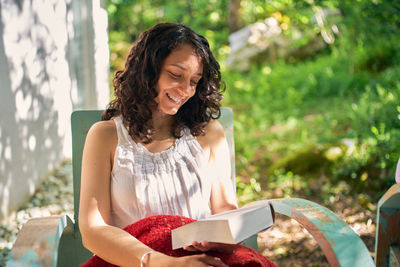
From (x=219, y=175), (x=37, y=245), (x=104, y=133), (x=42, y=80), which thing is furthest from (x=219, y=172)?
(x=42, y=80)

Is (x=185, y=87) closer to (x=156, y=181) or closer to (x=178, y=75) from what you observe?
(x=178, y=75)

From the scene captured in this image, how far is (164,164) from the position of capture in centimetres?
179

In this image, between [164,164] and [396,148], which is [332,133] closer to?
[396,148]

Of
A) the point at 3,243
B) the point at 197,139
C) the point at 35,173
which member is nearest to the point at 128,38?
the point at 35,173

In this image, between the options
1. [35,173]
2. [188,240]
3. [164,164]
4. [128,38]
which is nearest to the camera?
[188,240]

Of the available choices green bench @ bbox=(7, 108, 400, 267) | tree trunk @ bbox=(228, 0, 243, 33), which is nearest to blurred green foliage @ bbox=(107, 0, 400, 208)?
tree trunk @ bbox=(228, 0, 243, 33)

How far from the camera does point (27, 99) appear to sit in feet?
11.7

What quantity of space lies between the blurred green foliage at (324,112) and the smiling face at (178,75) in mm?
2084

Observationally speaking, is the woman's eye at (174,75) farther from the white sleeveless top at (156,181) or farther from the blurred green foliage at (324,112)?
the blurred green foliage at (324,112)

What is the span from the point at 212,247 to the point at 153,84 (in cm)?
71

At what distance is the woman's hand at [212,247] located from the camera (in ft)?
4.58

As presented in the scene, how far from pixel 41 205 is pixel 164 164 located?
2186 mm

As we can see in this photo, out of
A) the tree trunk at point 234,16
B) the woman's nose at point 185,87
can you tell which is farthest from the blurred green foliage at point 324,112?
the woman's nose at point 185,87

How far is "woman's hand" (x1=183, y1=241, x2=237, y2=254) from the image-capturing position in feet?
4.58
